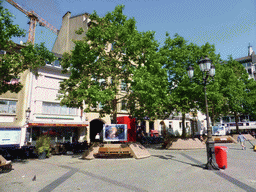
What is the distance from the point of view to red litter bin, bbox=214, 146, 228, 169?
27.5ft

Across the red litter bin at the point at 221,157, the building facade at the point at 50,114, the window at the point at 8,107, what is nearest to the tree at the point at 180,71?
the red litter bin at the point at 221,157

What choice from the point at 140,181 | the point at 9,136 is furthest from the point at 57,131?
the point at 140,181

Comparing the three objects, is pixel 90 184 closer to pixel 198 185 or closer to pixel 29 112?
pixel 198 185

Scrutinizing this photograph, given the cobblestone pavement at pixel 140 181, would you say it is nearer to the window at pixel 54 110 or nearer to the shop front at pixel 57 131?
the shop front at pixel 57 131

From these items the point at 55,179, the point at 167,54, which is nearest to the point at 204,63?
the point at 55,179

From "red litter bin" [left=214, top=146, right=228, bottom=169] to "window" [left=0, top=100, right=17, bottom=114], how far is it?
20126 mm

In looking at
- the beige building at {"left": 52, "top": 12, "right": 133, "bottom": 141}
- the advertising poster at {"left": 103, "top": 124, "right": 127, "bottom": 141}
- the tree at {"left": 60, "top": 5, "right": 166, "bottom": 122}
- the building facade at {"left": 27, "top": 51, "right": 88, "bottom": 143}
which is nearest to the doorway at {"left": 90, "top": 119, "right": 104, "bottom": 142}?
the beige building at {"left": 52, "top": 12, "right": 133, "bottom": 141}

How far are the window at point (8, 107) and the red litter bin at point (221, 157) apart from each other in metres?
20.1

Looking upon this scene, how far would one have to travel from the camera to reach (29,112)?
1964 cm

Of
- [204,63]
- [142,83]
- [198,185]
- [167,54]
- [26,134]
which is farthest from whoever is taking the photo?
[26,134]

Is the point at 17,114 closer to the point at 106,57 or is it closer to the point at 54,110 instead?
the point at 54,110

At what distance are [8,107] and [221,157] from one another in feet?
67.7

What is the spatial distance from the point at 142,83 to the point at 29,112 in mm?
14412

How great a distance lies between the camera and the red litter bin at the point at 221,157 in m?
8.39
